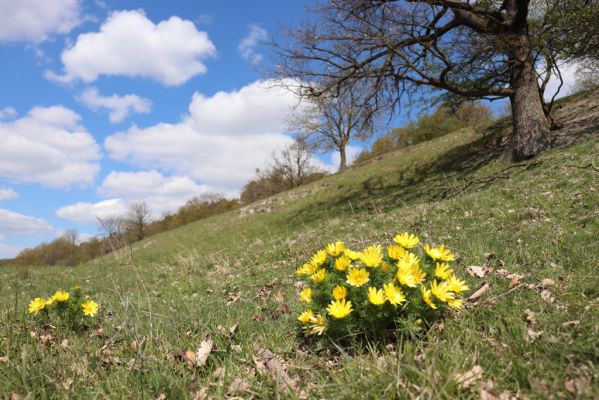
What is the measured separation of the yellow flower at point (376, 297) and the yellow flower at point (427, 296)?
264mm

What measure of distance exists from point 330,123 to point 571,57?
1192 inches

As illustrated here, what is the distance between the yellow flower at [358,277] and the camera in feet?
8.18

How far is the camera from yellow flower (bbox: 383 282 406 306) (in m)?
2.33

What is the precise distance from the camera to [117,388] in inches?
93.4

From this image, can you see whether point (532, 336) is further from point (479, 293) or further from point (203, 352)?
point (203, 352)

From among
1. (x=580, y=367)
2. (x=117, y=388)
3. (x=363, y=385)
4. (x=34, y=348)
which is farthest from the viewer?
(x=34, y=348)

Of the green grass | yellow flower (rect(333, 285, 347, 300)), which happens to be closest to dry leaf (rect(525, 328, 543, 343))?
the green grass

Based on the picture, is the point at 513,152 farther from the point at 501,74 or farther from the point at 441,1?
the point at 441,1

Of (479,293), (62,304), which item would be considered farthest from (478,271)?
(62,304)

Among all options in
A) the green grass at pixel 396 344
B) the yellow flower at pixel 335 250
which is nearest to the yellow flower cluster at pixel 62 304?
the green grass at pixel 396 344

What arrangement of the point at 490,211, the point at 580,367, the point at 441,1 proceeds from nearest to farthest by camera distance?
1. the point at 580,367
2. the point at 490,211
3. the point at 441,1

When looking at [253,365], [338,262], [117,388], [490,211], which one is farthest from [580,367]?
[490,211]

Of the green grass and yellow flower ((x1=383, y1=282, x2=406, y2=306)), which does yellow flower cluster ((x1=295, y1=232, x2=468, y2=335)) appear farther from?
the green grass

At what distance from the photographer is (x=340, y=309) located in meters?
2.38
